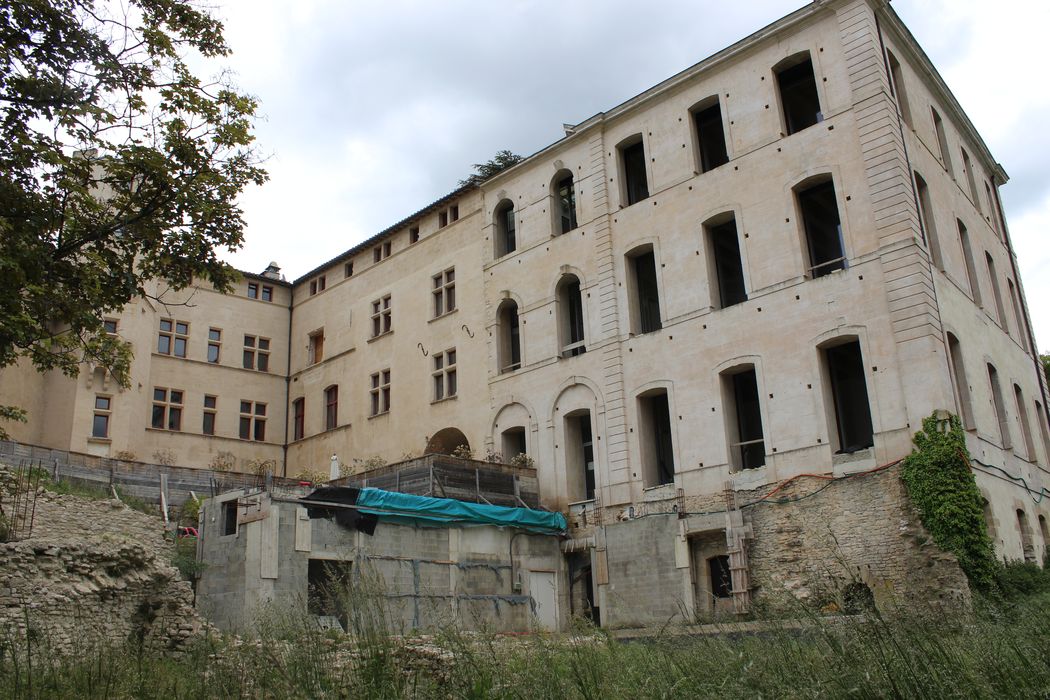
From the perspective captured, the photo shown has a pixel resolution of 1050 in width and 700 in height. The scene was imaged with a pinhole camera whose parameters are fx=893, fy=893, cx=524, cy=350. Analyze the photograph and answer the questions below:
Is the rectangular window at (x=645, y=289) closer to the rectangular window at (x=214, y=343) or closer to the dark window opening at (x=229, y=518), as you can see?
the dark window opening at (x=229, y=518)

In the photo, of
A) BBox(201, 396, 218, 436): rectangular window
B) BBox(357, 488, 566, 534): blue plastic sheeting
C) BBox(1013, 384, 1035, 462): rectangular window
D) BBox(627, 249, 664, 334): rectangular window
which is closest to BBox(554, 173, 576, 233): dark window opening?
BBox(627, 249, 664, 334): rectangular window

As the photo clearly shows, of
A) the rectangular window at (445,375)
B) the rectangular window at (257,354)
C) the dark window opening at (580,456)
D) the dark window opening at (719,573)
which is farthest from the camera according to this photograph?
the rectangular window at (257,354)

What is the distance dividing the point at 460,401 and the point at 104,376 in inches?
481

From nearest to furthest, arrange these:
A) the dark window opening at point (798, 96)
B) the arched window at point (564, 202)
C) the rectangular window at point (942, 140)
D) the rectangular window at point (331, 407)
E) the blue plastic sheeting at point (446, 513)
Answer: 1. the blue plastic sheeting at point (446, 513)
2. the dark window opening at point (798, 96)
3. the rectangular window at point (942, 140)
4. the arched window at point (564, 202)
5. the rectangular window at point (331, 407)

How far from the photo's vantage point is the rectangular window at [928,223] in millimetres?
22266

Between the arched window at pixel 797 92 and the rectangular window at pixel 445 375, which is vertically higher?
the arched window at pixel 797 92

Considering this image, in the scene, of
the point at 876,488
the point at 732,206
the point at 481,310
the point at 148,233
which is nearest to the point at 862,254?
the point at 732,206

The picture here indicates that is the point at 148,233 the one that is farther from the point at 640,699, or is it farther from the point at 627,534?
the point at 627,534

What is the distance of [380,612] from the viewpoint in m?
7.63

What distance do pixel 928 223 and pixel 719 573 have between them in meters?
10.5

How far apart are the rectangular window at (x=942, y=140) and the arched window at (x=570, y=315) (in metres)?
11.2

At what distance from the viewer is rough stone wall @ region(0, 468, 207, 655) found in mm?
13570

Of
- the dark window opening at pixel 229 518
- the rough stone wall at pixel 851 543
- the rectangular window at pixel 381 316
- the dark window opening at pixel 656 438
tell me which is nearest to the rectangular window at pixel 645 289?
the dark window opening at pixel 656 438

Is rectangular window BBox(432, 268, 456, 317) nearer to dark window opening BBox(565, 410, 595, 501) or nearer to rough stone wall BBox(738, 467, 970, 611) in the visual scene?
dark window opening BBox(565, 410, 595, 501)
